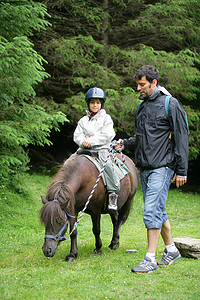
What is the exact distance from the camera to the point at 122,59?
1359 centimetres

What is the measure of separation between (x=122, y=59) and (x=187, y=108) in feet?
10.2

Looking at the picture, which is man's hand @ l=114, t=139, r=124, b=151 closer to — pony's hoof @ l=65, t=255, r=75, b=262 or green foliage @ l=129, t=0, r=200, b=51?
pony's hoof @ l=65, t=255, r=75, b=262

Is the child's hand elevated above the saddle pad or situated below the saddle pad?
above

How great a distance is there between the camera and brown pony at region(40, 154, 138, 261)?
4.41 m

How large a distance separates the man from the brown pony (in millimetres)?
960

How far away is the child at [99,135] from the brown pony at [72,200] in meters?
0.16

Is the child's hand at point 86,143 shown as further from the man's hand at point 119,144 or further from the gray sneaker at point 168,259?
the gray sneaker at point 168,259

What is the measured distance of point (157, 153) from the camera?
175 inches

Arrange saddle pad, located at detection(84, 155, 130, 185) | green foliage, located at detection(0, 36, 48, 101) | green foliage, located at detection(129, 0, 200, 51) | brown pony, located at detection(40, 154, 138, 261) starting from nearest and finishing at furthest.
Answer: brown pony, located at detection(40, 154, 138, 261), saddle pad, located at detection(84, 155, 130, 185), green foliage, located at detection(0, 36, 48, 101), green foliage, located at detection(129, 0, 200, 51)

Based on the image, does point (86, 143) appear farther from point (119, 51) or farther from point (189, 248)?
point (119, 51)

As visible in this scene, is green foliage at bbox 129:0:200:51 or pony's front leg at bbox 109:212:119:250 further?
green foliage at bbox 129:0:200:51

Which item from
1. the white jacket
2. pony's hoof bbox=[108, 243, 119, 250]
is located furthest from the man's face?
pony's hoof bbox=[108, 243, 119, 250]

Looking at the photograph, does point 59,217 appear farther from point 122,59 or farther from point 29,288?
point 122,59

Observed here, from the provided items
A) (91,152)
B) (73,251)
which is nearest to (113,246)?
(73,251)
